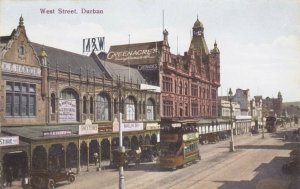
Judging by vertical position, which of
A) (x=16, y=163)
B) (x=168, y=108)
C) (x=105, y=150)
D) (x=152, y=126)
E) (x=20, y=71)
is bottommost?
(x=105, y=150)

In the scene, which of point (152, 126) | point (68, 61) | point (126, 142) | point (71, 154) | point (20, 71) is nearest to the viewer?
point (20, 71)

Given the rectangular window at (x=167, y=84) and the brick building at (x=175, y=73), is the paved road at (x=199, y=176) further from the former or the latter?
the rectangular window at (x=167, y=84)

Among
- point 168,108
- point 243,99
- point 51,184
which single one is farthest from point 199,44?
point 51,184

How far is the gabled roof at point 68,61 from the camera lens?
36.4 metres

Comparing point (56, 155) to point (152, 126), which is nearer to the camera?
point (56, 155)

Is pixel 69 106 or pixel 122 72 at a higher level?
pixel 122 72

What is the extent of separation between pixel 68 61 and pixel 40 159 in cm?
1404

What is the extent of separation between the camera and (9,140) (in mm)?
24156

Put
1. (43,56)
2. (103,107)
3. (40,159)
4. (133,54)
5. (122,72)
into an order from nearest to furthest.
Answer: (40,159)
(43,56)
(103,107)
(122,72)
(133,54)

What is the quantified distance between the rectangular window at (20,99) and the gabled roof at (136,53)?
2521 cm

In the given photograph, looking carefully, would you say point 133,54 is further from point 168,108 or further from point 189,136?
point 189,136

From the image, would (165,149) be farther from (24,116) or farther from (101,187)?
(24,116)

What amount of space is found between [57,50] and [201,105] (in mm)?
39071

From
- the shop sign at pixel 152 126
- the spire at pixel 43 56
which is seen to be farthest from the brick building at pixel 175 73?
the spire at pixel 43 56
